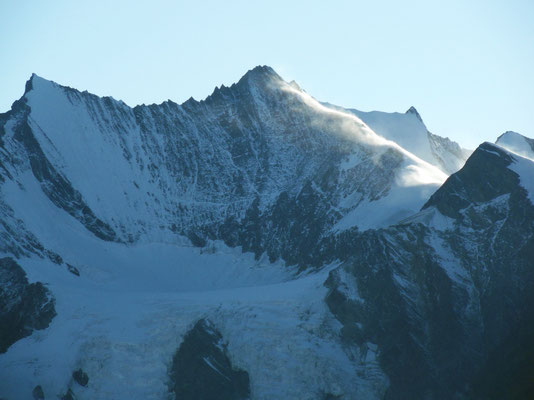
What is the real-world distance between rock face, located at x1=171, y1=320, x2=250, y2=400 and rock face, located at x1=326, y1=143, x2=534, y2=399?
61.5ft

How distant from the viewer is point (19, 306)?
522 ft

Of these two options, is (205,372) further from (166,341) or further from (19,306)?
(19,306)

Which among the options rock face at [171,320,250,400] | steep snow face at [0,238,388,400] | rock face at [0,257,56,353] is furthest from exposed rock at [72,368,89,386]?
rock face at [0,257,56,353]

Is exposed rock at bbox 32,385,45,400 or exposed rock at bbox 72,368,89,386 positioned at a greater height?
exposed rock at bbox 72,368,89,386

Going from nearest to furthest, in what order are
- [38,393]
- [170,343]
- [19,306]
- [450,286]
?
[450,286], [38,393], [170,343], [19,306]

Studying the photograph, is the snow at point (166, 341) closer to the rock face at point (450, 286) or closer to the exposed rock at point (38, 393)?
the exposed rock at point (38, 393)

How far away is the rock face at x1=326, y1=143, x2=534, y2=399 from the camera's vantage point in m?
135

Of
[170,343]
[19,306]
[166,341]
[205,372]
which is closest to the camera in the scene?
[205,372]

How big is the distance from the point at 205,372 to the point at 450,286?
40109mm


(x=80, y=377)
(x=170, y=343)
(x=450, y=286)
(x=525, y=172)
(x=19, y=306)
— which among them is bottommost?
(x=80, y=377)

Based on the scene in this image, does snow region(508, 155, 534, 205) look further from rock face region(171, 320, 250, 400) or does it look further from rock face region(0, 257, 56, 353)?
rock face region(0, 257, 56, 353)

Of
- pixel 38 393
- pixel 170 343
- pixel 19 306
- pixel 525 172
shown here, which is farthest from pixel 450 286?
pixel 19 306

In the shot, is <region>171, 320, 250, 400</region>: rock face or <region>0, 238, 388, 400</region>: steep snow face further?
<region>171, 320, 250, 400</region>: rock face

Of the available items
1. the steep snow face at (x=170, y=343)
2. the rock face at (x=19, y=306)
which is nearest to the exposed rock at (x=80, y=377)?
the steep snow face at (x=170, y=343)
